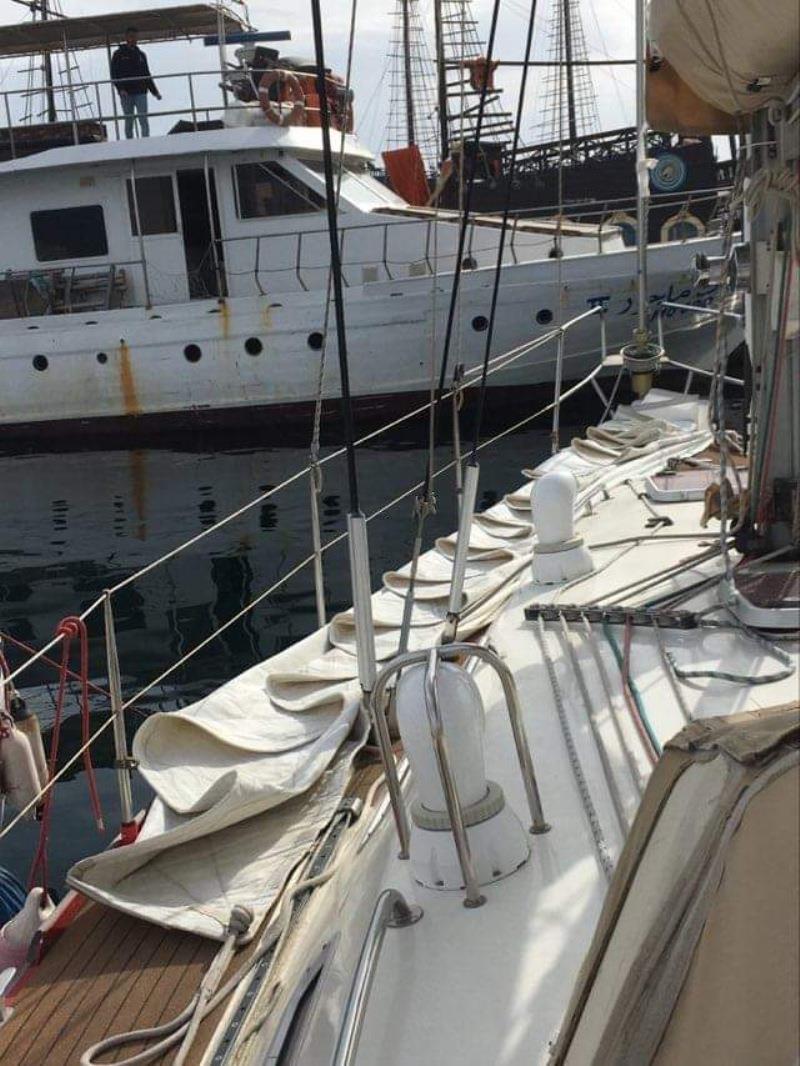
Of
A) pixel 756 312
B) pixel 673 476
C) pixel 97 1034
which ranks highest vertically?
pixel 756 312

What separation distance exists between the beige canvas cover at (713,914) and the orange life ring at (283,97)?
14704 mm

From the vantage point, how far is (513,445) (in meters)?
12.9

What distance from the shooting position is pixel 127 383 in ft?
48.9

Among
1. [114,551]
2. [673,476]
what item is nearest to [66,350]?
[114,551]

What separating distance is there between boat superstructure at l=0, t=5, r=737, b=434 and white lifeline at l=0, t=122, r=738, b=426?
2cm

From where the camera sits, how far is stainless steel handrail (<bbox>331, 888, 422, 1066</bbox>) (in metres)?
1.60

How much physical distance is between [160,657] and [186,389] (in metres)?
7.72

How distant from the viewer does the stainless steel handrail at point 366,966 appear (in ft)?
5.26

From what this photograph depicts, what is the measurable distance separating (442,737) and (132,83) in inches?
629

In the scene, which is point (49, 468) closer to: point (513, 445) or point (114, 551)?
point (114, 551)

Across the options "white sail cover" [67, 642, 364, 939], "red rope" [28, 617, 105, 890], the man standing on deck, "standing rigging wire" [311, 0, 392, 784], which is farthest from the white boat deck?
the man standing on deck

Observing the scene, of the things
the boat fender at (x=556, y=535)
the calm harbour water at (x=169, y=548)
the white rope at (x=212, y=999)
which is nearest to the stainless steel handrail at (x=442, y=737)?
the white rope at (x=212, y=999)

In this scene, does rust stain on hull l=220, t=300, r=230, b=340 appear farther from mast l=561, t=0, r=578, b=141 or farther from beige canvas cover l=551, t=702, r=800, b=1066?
mast l=561, t=0, r=578, b=141

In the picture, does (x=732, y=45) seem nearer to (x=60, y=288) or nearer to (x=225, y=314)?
(x=225, y=314)
